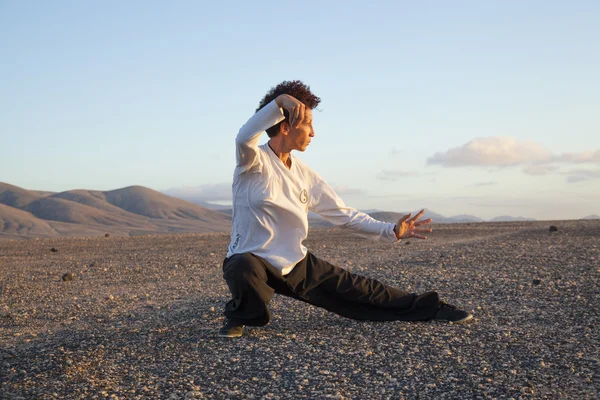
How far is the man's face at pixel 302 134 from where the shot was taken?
502 cm

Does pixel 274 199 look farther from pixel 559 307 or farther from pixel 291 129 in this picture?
pixel 559 307

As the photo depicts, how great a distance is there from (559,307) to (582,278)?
2.49 meters

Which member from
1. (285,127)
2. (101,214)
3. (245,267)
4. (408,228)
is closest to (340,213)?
(408,228)

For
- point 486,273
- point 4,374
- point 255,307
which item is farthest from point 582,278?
point 4,374

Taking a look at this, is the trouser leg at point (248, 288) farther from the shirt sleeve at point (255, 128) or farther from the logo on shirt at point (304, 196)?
the shirt sleeve at point (255, 128)

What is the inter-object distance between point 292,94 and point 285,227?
3.48 ft

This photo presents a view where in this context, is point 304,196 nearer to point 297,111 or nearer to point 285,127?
point 285,127

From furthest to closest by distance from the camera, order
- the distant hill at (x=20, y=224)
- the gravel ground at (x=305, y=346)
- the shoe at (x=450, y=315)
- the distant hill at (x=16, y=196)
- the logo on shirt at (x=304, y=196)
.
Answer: the distant hill at (x=16, y=196) < the distant hill at (x=20, y=224) < the shoe at (x=450, y=315) < the logo on shirt at (x=304, y=196) < the gravel ground at (x=305, y=346)

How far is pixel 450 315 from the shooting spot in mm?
5875

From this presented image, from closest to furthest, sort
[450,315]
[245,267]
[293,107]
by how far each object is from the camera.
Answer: [293,107]
[245,267]
[450,315]

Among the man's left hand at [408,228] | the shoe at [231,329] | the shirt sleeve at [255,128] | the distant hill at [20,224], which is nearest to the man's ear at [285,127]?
the shirt sleeve at [255,128]

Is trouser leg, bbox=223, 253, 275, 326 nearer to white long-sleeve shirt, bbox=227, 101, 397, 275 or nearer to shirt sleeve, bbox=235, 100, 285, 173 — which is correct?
white long-sleeve shirt, bbox=227, 101, 397, 275

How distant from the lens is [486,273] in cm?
1009

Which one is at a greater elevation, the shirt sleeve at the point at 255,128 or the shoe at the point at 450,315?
the shirt sleeve at the point at 255,128
